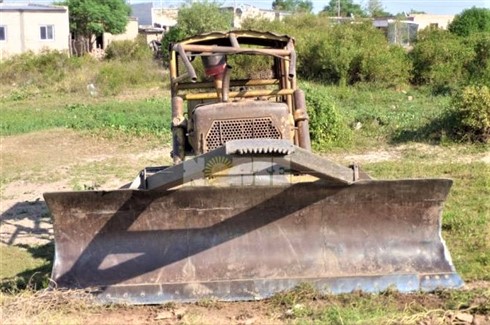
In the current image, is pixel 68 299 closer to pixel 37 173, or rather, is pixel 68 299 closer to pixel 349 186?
pixel 349 186

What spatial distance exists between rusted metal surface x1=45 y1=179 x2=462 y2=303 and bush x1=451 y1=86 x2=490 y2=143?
674cm

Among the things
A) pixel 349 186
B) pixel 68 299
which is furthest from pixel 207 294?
pixel 349 186

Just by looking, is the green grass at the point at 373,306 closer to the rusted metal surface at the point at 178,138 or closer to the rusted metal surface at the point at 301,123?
the rusted metal surface at the point at 301,123

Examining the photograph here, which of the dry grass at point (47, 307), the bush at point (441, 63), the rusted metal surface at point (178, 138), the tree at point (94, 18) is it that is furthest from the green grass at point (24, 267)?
the tree at point (94, 18)

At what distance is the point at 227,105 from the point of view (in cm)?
512

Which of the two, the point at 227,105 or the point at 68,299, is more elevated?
the point at 227,105

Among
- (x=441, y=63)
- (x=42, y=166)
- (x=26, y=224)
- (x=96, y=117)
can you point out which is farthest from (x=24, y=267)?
(x=441, y=63)

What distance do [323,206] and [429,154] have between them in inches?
254

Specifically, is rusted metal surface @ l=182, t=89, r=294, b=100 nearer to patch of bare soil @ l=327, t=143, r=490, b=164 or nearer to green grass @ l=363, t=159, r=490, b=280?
green grass @ l=363, t=159, r=490, b=280

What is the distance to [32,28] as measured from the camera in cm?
3756

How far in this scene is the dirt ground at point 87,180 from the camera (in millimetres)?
4531

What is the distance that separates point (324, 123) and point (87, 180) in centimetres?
422

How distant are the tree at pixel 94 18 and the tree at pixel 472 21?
21.8 m

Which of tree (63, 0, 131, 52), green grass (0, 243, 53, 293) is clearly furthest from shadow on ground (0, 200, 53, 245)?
tree (63, 0, 131, 52)
